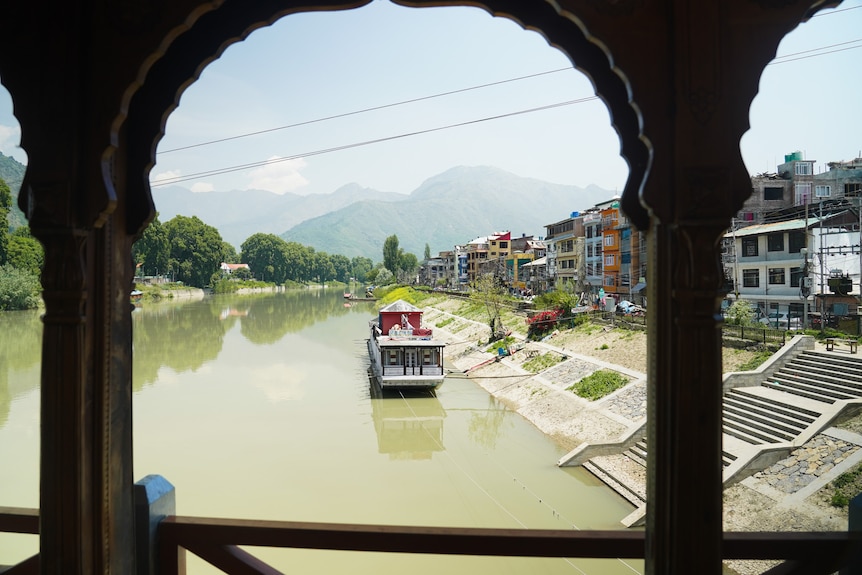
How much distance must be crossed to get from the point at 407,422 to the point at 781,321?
1043 centimetres

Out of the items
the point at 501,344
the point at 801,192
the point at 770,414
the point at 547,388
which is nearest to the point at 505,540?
the point at 770,414

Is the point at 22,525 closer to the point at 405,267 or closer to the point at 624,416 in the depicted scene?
the point at 624,416

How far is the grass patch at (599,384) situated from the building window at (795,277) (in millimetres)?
5503

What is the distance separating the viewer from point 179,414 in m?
14.9

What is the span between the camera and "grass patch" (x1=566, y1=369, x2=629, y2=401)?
42.0 feet

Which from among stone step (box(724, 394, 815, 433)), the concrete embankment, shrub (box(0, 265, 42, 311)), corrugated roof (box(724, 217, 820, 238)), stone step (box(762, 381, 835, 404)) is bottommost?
the concrete embankment

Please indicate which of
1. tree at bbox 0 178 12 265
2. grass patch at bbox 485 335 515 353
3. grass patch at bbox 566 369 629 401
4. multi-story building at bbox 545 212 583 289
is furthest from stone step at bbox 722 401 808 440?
multi-story building at bbox 545 212 583 289

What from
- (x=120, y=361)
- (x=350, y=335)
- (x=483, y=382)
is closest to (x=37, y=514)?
(x=120, y=361)

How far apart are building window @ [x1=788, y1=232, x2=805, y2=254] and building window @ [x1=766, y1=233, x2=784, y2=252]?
0.77 ft

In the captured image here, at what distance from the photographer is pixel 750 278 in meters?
15.7

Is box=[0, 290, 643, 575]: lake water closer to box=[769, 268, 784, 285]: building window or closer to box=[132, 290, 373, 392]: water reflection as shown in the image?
box=[132, 290, 373, 392]: water reflection

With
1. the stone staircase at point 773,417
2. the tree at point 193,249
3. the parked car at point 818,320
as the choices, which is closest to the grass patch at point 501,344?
the parked car at point 818,320

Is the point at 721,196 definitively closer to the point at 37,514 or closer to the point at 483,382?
the point at 37,514

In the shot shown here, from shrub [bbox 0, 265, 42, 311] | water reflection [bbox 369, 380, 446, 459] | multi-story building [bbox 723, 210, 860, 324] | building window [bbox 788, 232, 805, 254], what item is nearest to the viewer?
water reflection [bbox 369, 380, 446, 459]
